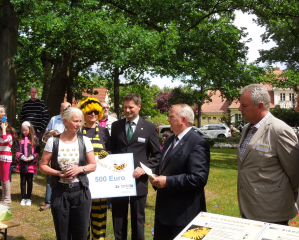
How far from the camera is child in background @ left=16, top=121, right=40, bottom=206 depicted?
673cm

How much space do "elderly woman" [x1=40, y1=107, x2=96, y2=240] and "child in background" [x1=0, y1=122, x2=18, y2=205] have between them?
333cm

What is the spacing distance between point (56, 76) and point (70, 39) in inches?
227

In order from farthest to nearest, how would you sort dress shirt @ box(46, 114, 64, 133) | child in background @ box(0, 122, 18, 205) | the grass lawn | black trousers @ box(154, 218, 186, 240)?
child in background @ box(0, 122, 18, 205), dress shirt @ box(46, 114, 64, 133), the grass lawn, black trousers @ box(154, 218, 186, 240)

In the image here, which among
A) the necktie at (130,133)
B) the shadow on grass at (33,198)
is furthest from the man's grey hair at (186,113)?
the shadow on grass at (33,198)

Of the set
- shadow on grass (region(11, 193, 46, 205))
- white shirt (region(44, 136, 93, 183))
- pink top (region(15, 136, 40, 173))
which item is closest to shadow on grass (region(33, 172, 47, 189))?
shadow on grass (region(11, 193, 46, 205))

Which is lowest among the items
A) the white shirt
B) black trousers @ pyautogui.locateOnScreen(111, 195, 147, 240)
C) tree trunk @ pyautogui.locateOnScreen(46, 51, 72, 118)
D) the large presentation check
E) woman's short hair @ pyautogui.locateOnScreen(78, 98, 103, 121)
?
black trousers @ pyautogui.locateOnScreen(111, 195, 147, 240)

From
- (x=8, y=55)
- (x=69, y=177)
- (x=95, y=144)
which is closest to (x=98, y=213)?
(x=95, y=144)

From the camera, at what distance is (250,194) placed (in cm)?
301

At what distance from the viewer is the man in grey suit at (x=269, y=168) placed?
2.88 m

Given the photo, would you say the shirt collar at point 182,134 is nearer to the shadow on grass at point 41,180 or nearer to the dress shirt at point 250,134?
the dress shirt at point 250,134

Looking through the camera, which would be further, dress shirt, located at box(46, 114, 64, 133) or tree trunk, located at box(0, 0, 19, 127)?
tree trunk, located at box(0, 0, 19, 127)

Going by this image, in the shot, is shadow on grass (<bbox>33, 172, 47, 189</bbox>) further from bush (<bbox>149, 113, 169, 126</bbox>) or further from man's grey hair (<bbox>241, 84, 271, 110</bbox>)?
bush (<bbox>149, 113, 169, 126</bbox>)

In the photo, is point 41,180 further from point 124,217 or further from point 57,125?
point 124,217

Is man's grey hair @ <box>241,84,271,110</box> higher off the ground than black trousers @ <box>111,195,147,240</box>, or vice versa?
man's grey hair @ <box>241,84,271,110</box>
